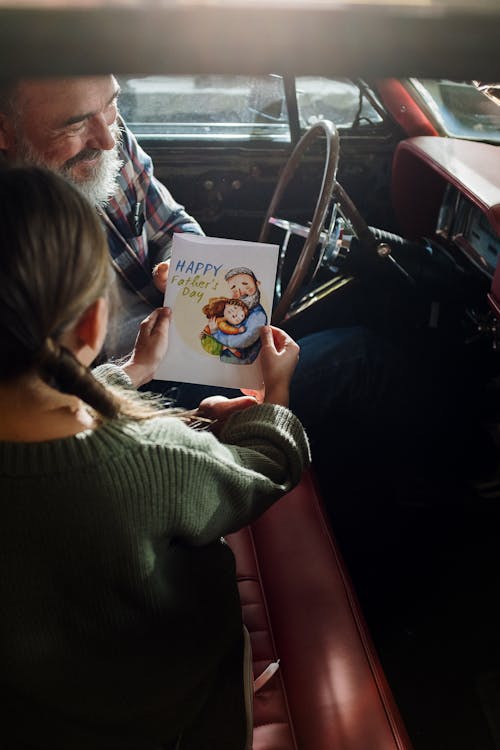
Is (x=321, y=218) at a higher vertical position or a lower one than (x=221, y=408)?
higher

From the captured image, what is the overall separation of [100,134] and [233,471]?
979mm

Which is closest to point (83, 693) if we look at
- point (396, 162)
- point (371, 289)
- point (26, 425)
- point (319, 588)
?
point (26, 425)

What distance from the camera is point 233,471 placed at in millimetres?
889

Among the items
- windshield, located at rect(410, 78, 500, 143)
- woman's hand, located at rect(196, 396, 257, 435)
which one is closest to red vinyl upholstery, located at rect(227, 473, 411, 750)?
woman's hand, located at rect(196, 396, 257, 435)

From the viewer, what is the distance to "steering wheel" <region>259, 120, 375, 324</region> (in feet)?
5.11

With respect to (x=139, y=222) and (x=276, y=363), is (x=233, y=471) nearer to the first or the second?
(x=276, y=363)

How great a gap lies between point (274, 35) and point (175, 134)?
2389 mm

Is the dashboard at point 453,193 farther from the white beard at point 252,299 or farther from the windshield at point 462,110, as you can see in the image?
the white beard at point 252,299

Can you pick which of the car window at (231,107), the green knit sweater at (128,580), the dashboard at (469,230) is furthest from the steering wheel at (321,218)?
the car window at (231,107)

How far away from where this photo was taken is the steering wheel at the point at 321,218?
156cm

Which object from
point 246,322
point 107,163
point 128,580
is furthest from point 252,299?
point 128,580

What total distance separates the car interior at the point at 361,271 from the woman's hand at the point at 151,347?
0.37m

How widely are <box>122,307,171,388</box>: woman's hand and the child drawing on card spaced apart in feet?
0.28

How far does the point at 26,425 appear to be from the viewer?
2.40ft
